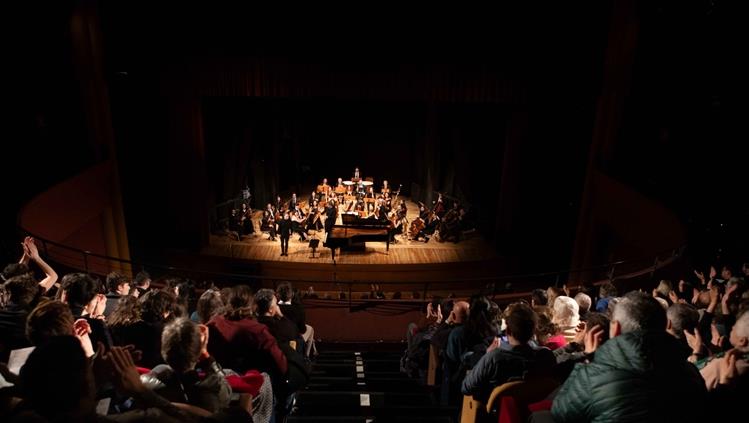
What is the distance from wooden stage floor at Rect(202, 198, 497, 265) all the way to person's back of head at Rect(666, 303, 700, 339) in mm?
10481

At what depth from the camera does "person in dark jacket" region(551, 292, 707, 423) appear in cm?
216

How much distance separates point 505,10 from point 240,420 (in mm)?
12543

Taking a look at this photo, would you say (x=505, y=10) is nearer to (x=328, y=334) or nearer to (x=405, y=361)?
(x=328, y=334)

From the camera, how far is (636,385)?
7.13 feet

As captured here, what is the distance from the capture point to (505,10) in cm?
1290

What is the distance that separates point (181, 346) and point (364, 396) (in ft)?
7.16

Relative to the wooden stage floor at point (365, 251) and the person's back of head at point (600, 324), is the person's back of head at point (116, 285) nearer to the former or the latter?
the person's back of head at point (600, 324)

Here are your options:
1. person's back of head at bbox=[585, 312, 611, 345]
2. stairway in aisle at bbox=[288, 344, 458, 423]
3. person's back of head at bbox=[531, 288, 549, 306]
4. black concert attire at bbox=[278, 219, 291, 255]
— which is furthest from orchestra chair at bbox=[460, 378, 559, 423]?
black concert attire at bbox=[278, 219, 291, 255]

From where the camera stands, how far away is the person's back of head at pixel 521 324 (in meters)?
3.21

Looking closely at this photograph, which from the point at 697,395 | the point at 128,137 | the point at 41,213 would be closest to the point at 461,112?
the point at 128,137

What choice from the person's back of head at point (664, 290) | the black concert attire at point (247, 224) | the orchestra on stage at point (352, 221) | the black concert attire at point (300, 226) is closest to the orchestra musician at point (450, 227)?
the orchestra on stage at point (352, 221)

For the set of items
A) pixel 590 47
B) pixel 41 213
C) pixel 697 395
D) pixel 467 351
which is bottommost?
pixel 41 213

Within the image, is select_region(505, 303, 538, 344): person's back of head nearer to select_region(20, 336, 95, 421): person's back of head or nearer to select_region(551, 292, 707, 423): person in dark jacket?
select_region(551, 292, 707, 423): person in dark jacket

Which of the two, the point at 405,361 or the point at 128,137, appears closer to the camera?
the point at 405,361
